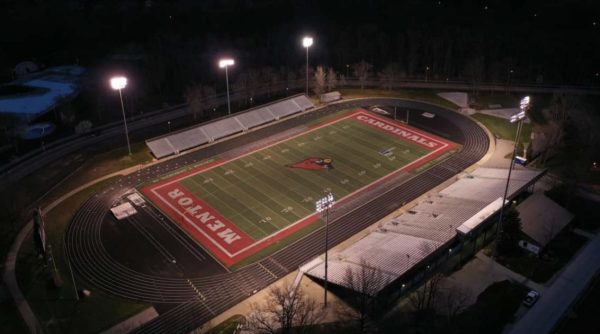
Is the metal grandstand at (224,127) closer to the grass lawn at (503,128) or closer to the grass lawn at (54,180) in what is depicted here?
the grass lawn at (54,180)

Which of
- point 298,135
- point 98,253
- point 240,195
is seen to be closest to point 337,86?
point 298,135

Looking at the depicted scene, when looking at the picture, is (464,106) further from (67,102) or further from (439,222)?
(67,102)

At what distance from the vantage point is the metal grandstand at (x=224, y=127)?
198 ft

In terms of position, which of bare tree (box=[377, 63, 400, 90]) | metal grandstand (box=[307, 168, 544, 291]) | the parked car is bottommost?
the parked car

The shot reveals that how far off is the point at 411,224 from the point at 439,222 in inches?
102

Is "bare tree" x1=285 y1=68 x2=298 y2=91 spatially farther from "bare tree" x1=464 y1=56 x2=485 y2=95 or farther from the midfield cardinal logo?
"bare tree" x1=464 y1=56 x2=485 y2=95

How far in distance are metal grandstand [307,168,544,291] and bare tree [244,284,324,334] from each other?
2952mm

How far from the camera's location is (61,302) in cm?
3694

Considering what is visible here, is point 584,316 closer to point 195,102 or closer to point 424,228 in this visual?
point 424,228

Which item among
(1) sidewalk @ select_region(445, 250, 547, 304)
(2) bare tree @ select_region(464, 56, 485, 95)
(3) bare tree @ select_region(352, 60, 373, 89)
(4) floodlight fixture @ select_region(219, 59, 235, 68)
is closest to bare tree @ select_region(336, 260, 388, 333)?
(1) sidewalk @ select_region(445, 250, 547, 304)

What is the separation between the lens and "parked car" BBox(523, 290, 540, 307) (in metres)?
36.2

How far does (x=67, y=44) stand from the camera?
94375 mm

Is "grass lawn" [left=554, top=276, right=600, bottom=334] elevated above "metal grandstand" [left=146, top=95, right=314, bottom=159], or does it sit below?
below

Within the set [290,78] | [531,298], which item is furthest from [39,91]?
[531,298]
